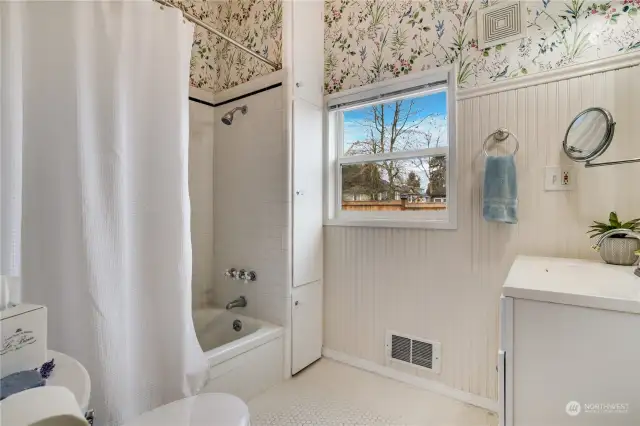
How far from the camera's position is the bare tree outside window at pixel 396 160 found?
1.84 m

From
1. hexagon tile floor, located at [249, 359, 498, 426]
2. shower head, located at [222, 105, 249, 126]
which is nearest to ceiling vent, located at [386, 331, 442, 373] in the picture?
hexagon tile floor, located at [249, 359, 498, 426]

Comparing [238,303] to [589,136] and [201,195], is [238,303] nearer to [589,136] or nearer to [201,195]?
[201,195]

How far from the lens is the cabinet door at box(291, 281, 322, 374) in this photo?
193 centimetres

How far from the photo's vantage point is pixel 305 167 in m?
2.00

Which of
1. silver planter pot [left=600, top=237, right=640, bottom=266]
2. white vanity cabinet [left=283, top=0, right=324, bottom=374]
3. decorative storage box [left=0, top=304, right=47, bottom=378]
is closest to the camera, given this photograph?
decorative storage box [left=0, top=304, right=47, bottom=378]

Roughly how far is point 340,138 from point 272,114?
527mm

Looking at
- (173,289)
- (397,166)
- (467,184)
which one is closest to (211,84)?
(397,166)

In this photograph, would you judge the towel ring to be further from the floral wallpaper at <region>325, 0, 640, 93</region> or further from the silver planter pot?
the silver planter pot

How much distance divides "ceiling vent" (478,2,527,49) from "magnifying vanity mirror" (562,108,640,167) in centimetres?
52

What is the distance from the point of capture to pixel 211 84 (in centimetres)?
243

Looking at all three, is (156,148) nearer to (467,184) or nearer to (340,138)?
(340,138)

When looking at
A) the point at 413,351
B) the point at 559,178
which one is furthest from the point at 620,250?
the point at 413,351

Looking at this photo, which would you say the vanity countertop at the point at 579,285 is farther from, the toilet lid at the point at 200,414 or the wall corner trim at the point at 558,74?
the toilet lid at the point at 200,414

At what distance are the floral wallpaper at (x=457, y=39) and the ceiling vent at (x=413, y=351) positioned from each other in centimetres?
152
